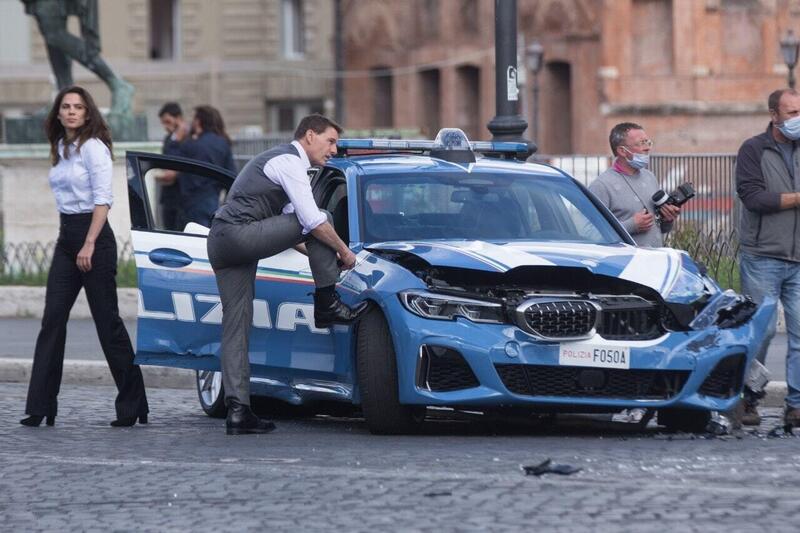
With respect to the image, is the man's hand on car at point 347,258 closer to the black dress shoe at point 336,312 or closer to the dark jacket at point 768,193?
the black dress shoe at point 336,312

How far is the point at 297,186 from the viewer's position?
37.1 feet

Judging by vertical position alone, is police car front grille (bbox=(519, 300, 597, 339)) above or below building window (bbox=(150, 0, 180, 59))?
below

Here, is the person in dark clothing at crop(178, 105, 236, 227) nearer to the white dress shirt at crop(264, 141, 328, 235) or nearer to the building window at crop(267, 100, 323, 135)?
the white dress shirt at crop(264, 141, 328, 235)

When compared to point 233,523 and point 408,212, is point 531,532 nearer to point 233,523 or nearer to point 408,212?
point 233,523

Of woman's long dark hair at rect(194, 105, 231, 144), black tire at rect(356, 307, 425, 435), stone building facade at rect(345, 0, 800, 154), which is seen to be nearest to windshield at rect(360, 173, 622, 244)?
black tire at rect(356, 307, 425, 435)

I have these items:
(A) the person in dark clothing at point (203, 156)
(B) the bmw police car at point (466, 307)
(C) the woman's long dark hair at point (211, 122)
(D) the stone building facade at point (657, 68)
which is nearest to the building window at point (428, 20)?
(D) the stone building facade at point (657, 68)

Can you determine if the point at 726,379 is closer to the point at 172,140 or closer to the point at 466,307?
the point at 466,307

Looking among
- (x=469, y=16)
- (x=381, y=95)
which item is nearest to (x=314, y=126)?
(x=469, y=16)

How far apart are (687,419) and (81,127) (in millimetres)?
3597

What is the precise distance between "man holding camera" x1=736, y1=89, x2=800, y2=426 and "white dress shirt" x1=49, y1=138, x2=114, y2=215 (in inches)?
134

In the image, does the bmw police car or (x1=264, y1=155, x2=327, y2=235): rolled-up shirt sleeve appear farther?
(x1=264, y1=155, x2=327, y2=235): rolled-up shirt sleeve

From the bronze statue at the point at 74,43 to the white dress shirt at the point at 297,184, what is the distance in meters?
13.0

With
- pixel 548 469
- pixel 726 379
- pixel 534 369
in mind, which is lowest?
pixel 548 469

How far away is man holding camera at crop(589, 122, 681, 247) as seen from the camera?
1248 cm
